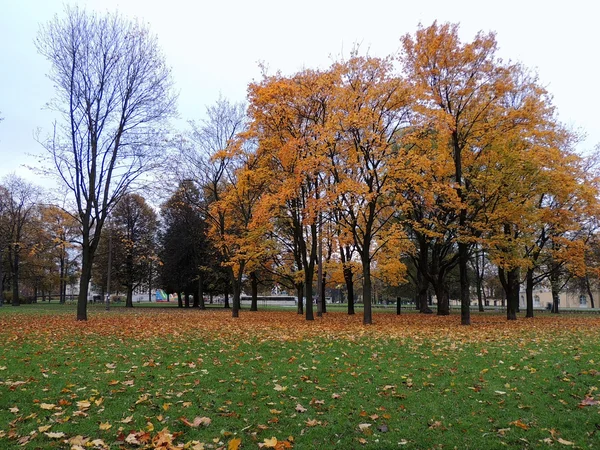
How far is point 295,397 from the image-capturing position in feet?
20.7

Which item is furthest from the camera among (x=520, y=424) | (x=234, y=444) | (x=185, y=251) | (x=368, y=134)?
(x=185, y=251)

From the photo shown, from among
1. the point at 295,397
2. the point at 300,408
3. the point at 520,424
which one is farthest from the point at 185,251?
the point at 520,424

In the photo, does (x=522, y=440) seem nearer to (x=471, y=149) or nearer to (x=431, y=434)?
(x=431, y=434)

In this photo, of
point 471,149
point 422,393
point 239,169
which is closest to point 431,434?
point 422,393

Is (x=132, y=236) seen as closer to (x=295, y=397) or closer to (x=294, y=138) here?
(x=294, y=138)

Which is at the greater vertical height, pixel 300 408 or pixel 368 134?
pixel 368 134

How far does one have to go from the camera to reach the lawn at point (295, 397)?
4844mm

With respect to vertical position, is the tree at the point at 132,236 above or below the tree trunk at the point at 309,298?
above

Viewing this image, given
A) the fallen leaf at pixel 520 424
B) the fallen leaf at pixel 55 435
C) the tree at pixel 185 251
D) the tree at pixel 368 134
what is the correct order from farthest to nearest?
1. the tree at pixel 185 251
2. the tree at pixel 368 134
3. the fallen leaf at pixel 520 424
4. the fallen leaf at pixel 55 435

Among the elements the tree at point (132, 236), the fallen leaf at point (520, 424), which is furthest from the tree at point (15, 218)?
the fallen leaf at point (520, 424)

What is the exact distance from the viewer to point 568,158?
67.8ft

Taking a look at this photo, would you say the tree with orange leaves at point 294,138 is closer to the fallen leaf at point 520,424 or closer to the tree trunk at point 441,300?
the tree trunk at point 441,300

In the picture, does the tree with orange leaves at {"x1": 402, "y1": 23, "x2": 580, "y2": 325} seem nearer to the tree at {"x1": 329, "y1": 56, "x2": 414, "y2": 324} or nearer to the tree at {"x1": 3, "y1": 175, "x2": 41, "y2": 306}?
the tree at {"x1": 329, "y1": 56, "x2": 414, "y2": 324}

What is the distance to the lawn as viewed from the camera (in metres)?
4.84
